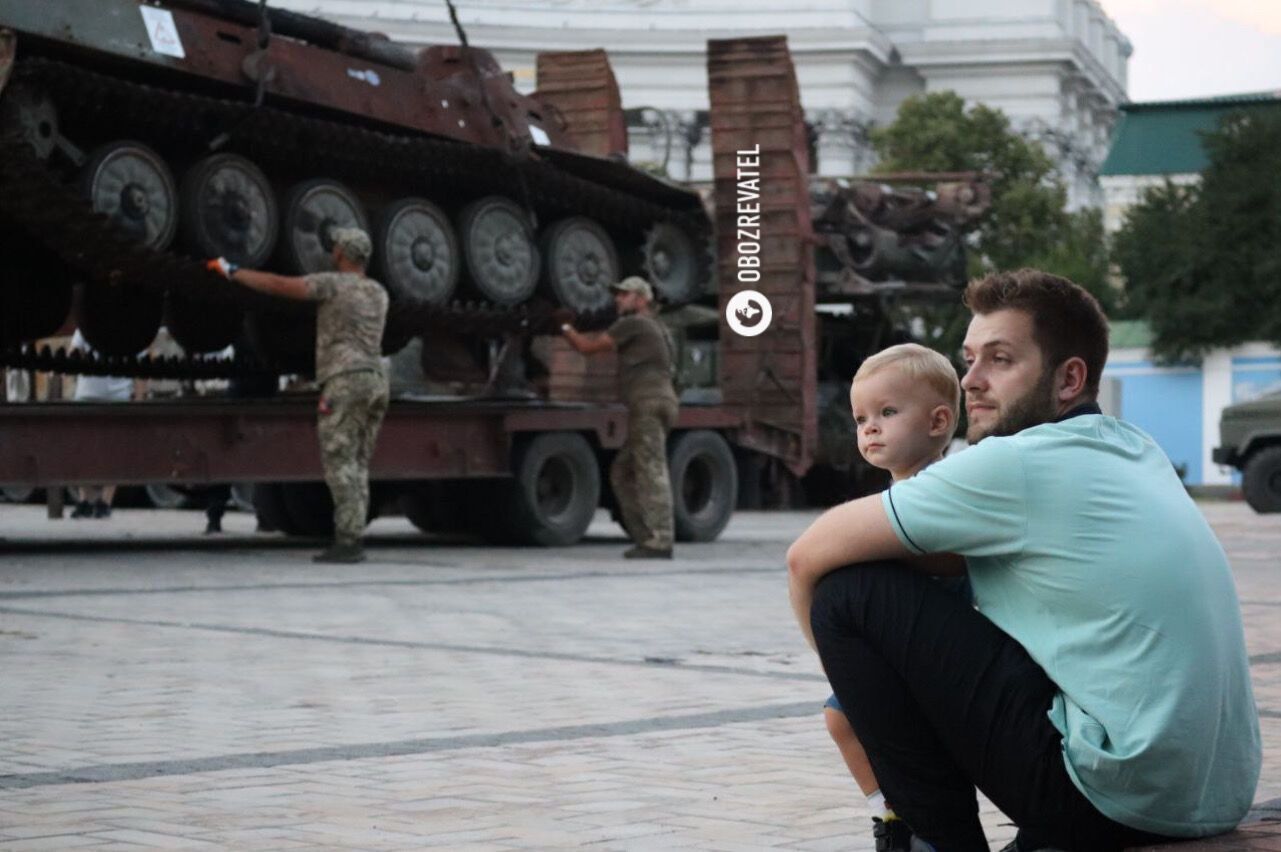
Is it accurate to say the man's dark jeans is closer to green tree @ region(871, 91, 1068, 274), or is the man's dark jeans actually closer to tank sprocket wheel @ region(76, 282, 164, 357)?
tank sprocket wheel @ region(76, 282, 164, 357)

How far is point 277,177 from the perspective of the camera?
18.8 m

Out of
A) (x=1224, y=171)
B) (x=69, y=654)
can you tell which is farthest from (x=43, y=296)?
(x=1224, y=171)

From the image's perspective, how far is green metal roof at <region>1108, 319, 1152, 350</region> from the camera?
174 ft

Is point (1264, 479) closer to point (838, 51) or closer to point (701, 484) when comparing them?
point (701, 484)

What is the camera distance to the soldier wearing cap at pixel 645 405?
55.2 feet

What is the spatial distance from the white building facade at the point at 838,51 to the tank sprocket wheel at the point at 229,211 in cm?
5699

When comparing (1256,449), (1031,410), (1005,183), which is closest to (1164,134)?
(1005,183)

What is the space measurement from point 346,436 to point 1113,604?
11.5 metres

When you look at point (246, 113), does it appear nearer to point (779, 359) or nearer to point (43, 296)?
point (43, 296)

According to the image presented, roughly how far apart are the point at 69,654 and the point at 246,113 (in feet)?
28.2

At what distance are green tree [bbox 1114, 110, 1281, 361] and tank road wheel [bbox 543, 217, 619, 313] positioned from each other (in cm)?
3069

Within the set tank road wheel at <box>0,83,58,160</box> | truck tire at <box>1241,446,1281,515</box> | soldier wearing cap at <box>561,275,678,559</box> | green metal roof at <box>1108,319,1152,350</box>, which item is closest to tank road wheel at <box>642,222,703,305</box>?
soldier wearing cap at <box>561,275,678,559</box>

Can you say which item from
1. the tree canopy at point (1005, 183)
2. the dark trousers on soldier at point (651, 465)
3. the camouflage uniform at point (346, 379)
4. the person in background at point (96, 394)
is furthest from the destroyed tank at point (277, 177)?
the tree canopy at point (1005, 183)

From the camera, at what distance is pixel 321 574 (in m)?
14.3
